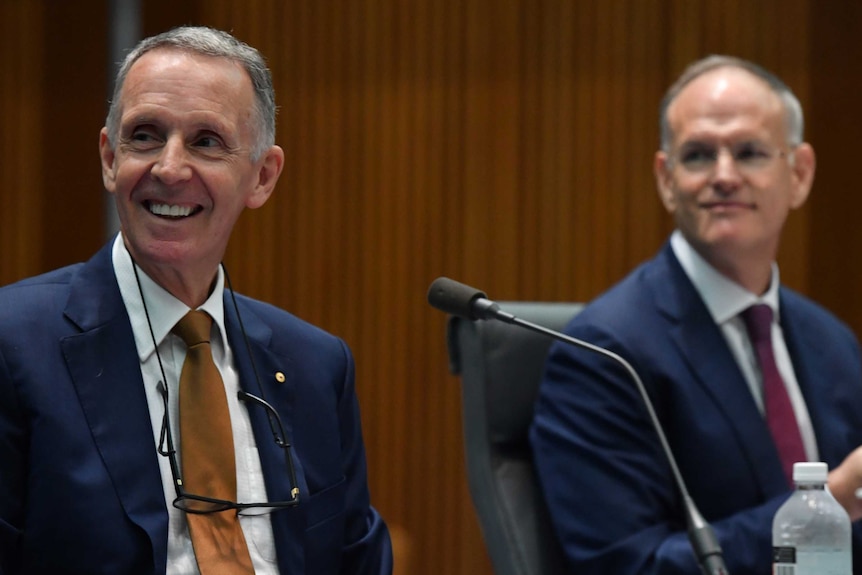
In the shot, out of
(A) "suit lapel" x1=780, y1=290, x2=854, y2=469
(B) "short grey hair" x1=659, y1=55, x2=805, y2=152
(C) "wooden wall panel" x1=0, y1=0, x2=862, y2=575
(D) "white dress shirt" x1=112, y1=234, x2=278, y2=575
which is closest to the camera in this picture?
(D) "white dress shirt" x1=112, y1=234, x2=278, y2=575

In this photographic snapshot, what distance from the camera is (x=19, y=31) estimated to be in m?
4.06

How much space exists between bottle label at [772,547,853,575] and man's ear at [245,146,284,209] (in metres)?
1.02

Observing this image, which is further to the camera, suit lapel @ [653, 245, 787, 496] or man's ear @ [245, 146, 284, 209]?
suit lapel @ [653, 245, 787, 496]

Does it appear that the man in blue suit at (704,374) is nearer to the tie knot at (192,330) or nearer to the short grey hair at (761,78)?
the short grey hair at (761,78)

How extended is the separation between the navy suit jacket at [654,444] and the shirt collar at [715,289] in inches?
1.9

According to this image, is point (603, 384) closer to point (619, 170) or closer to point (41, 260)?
point (619, 170)

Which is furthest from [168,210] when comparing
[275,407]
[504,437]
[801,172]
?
[801,172]

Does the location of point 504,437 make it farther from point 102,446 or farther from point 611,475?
point 102,446

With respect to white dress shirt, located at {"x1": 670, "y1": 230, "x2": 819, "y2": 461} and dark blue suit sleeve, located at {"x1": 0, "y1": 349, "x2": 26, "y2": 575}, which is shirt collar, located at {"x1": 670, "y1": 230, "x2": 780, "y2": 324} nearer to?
white dress shirt, located at {"x1": 670, "y1": 230, "x2": 819, "y2": 461}

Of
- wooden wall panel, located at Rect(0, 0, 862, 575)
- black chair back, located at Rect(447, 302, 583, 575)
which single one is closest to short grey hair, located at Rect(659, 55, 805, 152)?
black chair back, located at Rect(447, 302, 583, 575)

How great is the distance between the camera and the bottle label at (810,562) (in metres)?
1.77

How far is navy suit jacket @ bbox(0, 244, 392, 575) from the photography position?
170 centimetres

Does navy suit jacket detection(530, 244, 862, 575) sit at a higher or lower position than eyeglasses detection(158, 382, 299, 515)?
lower

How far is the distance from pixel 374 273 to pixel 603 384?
66.2 inches
